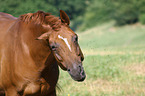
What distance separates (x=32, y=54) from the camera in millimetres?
3213

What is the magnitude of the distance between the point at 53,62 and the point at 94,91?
279cm

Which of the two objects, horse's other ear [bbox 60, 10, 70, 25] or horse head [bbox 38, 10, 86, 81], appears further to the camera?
horse's other ear [bbox 60, 10, 70, 25]

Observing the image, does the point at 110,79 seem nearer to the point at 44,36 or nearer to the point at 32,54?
the point at 32,54

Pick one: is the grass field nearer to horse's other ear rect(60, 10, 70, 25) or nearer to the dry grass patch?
the dry grass patch

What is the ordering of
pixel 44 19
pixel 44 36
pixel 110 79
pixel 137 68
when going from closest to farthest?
pixel 44 36
pixel 44 19
pixel 110 79
pixel 137 68

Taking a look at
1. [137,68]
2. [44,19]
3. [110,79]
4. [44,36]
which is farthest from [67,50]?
[137,68]

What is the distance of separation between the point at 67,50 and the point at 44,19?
726 mm

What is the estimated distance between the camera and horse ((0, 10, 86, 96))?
9.61ft

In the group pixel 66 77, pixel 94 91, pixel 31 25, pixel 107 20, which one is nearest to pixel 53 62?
pixel 31 25

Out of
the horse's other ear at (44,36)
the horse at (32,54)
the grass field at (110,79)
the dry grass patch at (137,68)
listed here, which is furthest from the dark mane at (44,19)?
the dry grass patch at (137,68)

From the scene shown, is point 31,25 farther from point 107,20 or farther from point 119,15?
point 107,20

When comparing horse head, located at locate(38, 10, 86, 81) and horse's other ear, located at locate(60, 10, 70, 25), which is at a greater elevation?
horse's other ear, located at locate(60, 10, 70, 25)

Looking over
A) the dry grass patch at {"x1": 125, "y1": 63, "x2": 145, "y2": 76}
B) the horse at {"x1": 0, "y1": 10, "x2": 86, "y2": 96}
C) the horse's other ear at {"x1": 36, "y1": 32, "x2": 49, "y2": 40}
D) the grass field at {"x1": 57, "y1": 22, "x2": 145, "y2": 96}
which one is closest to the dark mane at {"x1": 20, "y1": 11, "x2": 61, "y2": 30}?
the horse at {"x1": 0, "y1": 10, "x2": 86, "y2": 96}

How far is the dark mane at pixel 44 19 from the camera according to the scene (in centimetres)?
291
